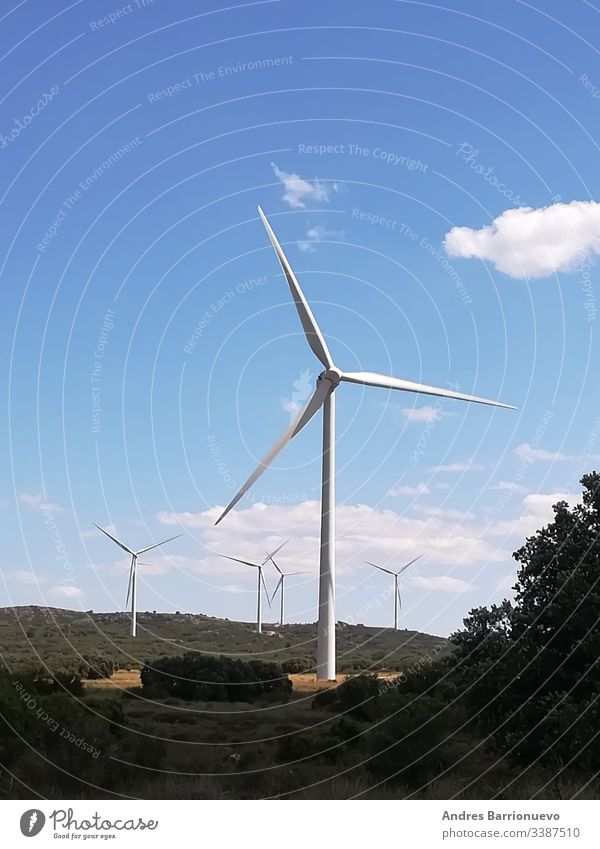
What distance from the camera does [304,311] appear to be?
63.7 metres

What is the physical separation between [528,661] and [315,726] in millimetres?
12113

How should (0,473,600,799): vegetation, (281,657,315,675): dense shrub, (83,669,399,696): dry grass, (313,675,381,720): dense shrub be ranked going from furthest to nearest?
1. (281,657,315,675): dense shrub
2. (83,669,399,696): dry grass
3. (313,675,381,720): dense shrub
4. (0,473,600,799): vegetation

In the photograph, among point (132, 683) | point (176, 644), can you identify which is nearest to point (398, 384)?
point (132, 683)

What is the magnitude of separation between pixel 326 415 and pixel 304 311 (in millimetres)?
7581

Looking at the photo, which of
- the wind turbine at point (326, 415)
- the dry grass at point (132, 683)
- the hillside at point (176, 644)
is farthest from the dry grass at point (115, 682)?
the wind turbine at point (326, 415)

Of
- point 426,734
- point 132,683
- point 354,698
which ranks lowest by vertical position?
point 426,734

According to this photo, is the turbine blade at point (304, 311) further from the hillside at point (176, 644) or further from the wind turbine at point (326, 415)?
the hillside at point (176, 644)
